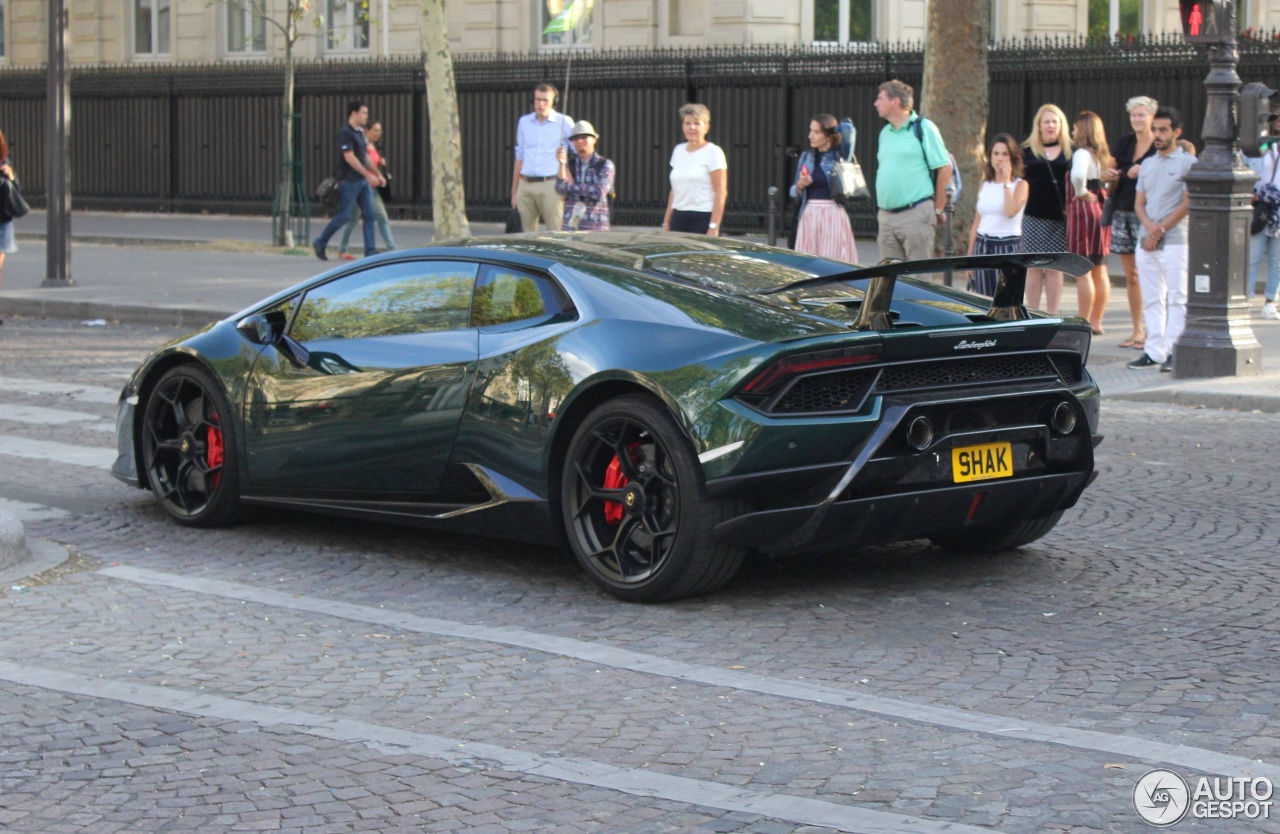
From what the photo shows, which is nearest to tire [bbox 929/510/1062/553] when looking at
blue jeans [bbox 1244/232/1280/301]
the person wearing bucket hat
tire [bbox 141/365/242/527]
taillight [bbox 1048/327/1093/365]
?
taillight [bbox 1048/327/1093/365]

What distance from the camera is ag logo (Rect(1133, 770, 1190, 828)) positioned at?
14.3ft

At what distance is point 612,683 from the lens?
221 inches

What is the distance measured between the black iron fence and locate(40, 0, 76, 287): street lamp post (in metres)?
10.3

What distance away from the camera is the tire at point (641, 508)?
A: 631cm

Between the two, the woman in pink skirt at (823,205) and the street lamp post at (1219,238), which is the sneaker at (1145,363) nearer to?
the street lamp post at (1219,238)

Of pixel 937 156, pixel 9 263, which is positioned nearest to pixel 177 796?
pixel 937 156

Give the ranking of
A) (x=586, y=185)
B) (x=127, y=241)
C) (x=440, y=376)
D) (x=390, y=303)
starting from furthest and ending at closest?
(x=127, y=241) → (x=586, y=185) → (x=390, y=303) → (x=440, y=376)

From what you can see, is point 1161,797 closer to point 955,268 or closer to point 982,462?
point 982,462

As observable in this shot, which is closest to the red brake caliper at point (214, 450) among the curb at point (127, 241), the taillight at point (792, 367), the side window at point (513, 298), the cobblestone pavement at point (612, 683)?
the cobblestone pavement at point (612, 683)

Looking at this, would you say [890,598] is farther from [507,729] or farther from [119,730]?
[119,730]

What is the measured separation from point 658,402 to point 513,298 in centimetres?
101

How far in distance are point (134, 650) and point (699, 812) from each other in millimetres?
2444

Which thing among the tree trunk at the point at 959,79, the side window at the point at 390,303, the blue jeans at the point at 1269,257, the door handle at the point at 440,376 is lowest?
the door handle at the point at 440,376

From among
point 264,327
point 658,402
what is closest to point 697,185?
point 264,327
